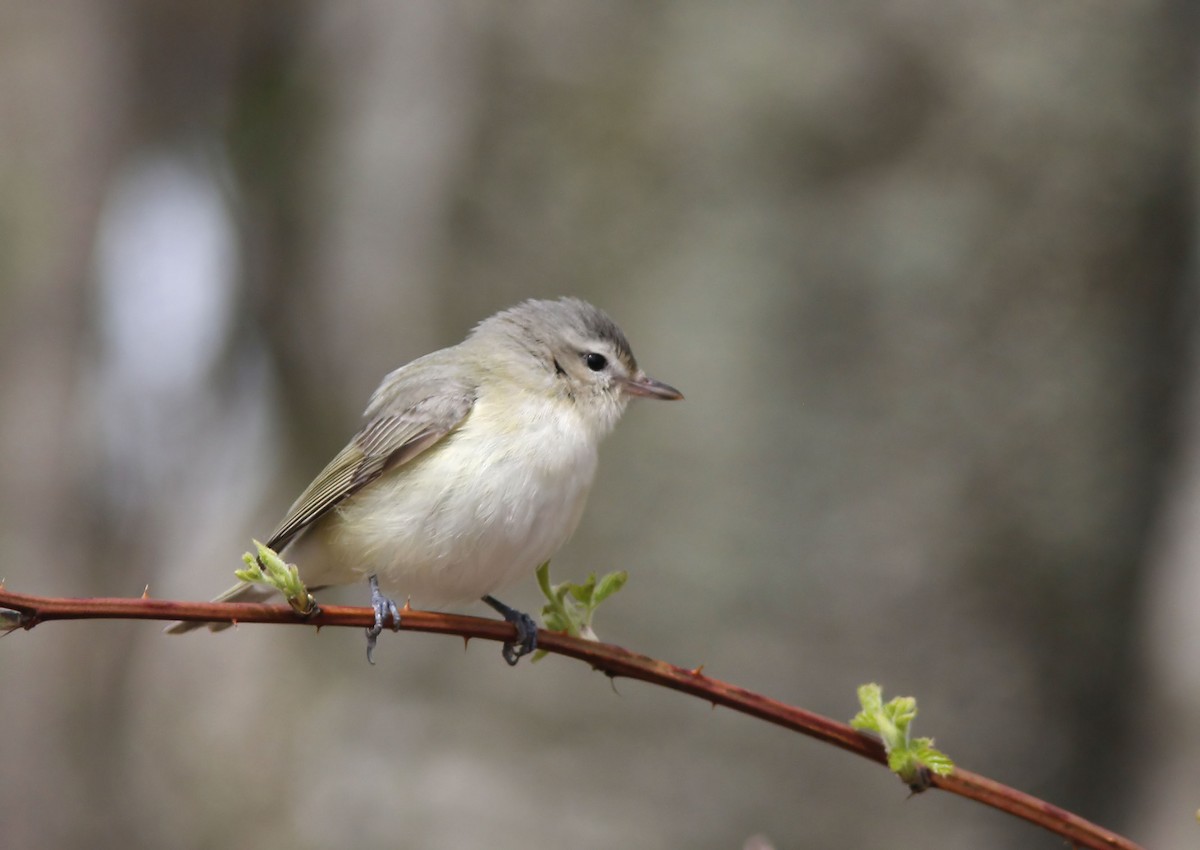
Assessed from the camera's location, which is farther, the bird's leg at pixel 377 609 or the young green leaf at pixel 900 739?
the bird's leg at pixel 377 609

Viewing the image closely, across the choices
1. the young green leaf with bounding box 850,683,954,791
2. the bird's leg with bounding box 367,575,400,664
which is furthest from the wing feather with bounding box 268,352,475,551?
the young green leaf with bounding box 850,683,954,791

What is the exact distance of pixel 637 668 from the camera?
168cm

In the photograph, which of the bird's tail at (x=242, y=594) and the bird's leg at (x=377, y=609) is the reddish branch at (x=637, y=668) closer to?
the bird's leg at (x=377, y=609)

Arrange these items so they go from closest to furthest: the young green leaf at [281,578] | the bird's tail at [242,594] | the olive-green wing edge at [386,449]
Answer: the young green leaf at [281,578], the bird's tail at [242,594], the olive-green wing edge at [386,449]

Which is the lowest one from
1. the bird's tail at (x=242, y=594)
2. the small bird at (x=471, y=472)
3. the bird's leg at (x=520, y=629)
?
the bird's leg at (x=520, y=629)

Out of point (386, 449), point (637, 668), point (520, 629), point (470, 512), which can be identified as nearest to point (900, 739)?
point (637, 668)

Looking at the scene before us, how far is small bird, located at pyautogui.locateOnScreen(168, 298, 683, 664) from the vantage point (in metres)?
2.72

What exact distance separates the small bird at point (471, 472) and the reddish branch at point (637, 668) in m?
0.68

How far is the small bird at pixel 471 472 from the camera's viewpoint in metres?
2.72

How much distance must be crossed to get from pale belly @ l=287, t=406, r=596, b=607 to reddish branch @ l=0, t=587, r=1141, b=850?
853 millimetres

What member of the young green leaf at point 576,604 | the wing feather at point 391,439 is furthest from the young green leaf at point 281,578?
the wing feather at point 391,439

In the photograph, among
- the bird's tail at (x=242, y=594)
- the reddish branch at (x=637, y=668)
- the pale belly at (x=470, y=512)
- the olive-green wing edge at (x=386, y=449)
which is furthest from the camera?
the olive-green wing edge at (x=386, y=449)

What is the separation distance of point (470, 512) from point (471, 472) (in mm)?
112

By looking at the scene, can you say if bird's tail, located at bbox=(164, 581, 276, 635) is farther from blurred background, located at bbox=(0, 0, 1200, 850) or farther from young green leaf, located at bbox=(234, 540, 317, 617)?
blurred background, located at bbox=(0, 0, 1200, 850)
